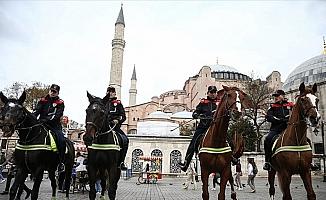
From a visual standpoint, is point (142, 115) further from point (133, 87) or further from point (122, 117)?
point (122, 117)

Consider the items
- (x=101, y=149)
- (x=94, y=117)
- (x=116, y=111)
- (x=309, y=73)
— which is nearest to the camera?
(x=94, y=117)

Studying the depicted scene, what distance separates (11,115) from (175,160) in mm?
36930

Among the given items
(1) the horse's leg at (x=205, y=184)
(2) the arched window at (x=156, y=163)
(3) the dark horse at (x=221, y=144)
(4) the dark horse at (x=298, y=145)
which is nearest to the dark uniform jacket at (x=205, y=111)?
(3) the dark horse at (x=221, y=144)

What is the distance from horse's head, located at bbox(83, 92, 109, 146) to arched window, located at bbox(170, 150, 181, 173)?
3564 cm

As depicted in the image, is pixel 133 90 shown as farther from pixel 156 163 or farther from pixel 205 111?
pixel 205 111

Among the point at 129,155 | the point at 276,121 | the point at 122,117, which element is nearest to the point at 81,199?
the point at 122,117

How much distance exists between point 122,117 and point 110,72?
187ft

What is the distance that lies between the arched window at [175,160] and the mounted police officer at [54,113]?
114 feet

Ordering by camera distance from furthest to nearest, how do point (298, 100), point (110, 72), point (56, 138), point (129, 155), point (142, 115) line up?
point (142, 115), point (110, 72), point (129, 155), point (56, 138), point (298, 100)

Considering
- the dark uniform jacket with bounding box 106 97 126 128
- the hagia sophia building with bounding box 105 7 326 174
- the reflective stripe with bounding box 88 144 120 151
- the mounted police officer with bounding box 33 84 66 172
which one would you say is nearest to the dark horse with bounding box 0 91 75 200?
the mounted police officer with bounding box 33 84 66 172

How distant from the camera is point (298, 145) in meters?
7.16

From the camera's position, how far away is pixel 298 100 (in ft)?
24.2

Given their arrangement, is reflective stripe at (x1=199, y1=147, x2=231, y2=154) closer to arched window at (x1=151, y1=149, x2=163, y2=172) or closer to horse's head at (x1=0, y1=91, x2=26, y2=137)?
horse's head at (x1=0, y1=91, x2=26, y2=137)

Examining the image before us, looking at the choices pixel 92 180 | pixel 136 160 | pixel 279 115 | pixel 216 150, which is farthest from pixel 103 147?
pixel 136 160
